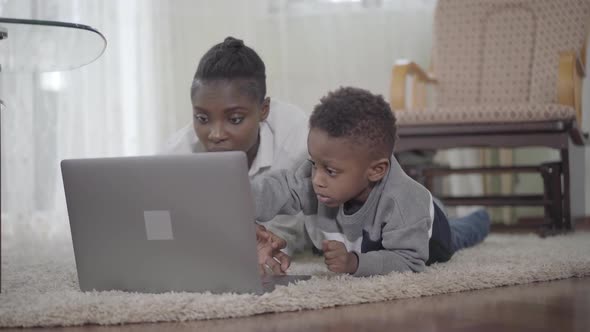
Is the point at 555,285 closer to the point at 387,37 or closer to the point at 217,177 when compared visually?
the point at 217,177

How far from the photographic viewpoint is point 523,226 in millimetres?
2682

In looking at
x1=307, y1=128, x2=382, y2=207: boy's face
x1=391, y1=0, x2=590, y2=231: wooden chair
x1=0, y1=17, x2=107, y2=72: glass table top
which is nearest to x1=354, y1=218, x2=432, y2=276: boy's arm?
x1=307, y1=128, x2=382, y2=207: boy's face

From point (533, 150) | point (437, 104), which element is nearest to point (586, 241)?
point (437, 104)

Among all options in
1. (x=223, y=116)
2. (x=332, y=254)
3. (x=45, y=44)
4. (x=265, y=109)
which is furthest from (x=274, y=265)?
(x=45, y=44)

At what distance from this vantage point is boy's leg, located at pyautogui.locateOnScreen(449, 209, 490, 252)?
1.76 m

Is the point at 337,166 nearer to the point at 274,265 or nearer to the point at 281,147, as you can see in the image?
the point at 274,265

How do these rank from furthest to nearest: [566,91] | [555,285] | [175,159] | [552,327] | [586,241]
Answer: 1. [566,91]
2. [586,241]
3. [555,285]
4. [175,159]
5. [552,327]

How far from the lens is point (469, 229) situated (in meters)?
1.86

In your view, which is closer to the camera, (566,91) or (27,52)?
(27,52)

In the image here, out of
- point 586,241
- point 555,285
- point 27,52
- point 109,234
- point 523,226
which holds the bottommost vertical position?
point 523,226

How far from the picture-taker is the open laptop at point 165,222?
1.03 meters

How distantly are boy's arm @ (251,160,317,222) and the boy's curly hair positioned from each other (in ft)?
0.52

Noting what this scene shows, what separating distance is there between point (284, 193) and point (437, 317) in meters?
0.47

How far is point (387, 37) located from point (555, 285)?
1878 mm
